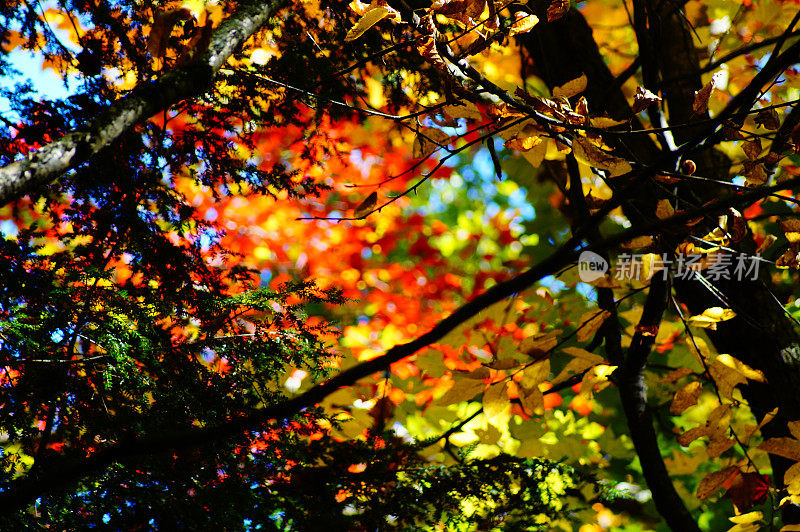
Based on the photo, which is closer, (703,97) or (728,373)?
(703,97)

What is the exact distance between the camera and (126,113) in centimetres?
109

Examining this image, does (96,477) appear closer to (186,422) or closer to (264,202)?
(186,422)

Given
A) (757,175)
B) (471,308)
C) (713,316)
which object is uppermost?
(757,175)

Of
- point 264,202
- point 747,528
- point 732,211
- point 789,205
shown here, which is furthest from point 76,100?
point 789,205

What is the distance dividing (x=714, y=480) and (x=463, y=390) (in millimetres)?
904

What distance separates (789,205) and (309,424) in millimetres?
3141

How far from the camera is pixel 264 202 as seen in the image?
5371 millimetres

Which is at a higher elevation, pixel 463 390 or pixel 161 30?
pixel 161 30

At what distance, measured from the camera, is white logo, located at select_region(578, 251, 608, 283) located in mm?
2055

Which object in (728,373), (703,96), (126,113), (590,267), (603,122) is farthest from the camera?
(590,267)

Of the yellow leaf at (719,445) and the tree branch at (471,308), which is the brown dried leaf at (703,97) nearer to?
the tree branch at (471,308)

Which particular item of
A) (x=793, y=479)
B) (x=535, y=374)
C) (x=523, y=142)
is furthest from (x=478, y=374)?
(x=793, y=479)

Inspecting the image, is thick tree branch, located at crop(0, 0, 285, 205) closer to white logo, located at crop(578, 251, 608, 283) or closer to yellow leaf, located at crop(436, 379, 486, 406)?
yellow leaf, located at crop(436, 379, 486, 406)

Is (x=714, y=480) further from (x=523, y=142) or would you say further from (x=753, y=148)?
(x=523, y=142)
